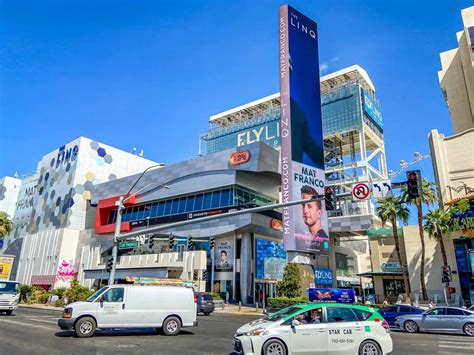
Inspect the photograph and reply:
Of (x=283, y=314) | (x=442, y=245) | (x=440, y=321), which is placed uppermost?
(x=442, y=245)

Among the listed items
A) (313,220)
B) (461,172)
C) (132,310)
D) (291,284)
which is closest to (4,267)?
(291,284)

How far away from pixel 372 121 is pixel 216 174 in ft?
183

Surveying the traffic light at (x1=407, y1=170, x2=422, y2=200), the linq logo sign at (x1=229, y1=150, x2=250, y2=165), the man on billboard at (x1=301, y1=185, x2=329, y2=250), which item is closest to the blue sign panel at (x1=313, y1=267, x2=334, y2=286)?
the man on billboard at (x1=301, y1=185, x2=329, y2=250)

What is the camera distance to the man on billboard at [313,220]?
4544 centimetres

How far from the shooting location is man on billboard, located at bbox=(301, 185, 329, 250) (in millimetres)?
45438

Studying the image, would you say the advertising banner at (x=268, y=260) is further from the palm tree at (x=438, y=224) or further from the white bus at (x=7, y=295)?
the white bus at (x=7, y=295)

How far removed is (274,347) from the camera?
955cm

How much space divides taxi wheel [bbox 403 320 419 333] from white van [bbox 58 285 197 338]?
39.9 ft

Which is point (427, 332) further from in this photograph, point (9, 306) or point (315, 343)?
point (9, 306)

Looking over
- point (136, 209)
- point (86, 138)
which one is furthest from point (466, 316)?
point (86, 138)

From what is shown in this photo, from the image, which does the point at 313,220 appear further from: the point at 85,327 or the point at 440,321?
the point at 85,327

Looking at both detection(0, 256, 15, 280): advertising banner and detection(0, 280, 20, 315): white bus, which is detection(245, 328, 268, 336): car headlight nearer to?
detection(0, 280, 20, 315): white bus

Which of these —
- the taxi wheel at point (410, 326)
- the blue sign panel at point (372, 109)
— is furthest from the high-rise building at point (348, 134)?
the taxi wheel at point (410, 326)

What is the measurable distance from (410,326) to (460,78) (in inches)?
2160
